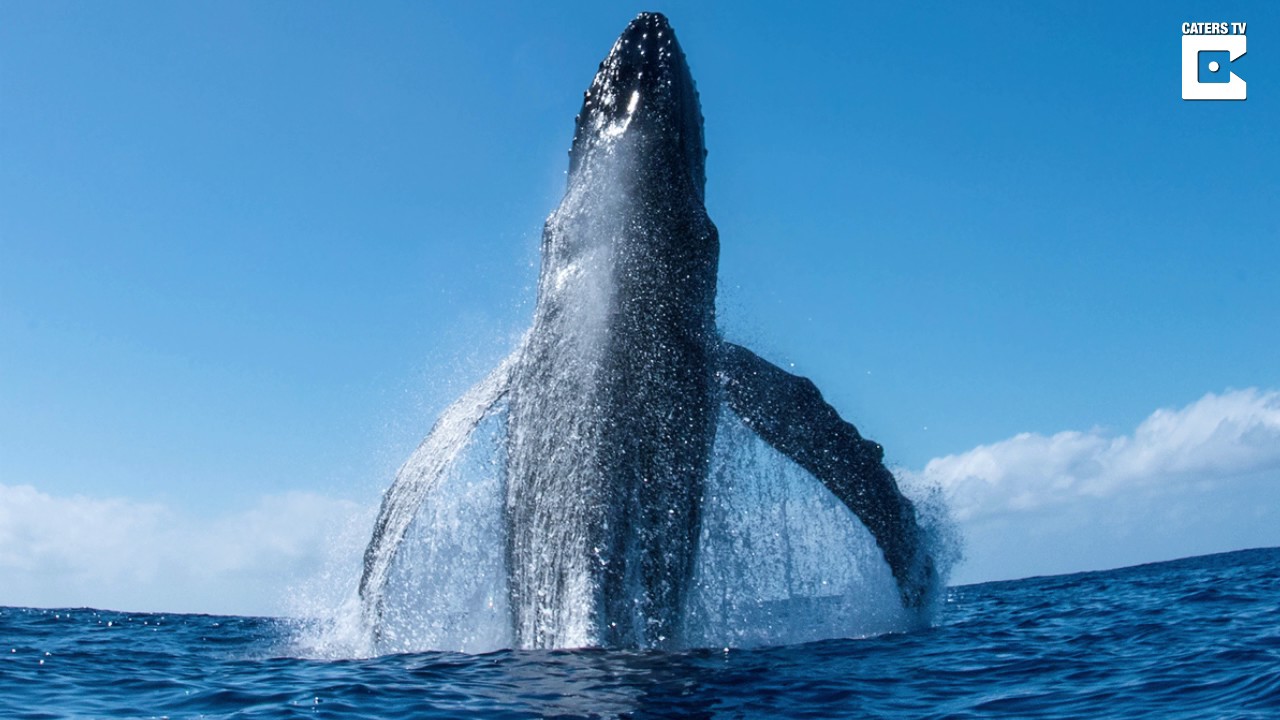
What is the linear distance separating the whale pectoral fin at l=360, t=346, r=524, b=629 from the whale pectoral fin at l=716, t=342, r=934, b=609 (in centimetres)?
292

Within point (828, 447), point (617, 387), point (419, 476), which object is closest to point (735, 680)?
point (617, 387)

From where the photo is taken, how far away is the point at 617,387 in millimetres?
10484

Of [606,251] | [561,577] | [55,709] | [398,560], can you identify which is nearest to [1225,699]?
[561,577]

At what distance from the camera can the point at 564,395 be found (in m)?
10.7

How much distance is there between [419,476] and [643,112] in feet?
16.9

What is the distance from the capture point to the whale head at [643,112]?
35.8ft

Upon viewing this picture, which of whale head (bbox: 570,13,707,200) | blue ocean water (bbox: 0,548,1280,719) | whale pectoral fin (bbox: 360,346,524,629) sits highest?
whale head (bbox: 570,13,707,200)

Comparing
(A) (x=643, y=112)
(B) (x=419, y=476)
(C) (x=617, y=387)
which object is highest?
(A) (x=643, y=112)

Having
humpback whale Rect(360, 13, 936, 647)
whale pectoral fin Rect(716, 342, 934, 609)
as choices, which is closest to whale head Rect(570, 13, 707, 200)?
humpback whale Rect(360, 13, 936, 647)

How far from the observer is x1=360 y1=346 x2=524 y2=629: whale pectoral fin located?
11.7 meters

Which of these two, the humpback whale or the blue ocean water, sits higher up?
the humpback whale

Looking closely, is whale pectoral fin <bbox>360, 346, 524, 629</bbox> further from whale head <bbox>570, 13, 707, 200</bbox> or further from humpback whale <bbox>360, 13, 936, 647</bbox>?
whale head <bbox>570, 13, 707, 200</bbox>

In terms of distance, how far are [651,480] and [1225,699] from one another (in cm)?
555

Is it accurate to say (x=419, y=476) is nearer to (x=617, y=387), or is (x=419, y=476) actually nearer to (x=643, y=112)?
(x=617, y=387)
